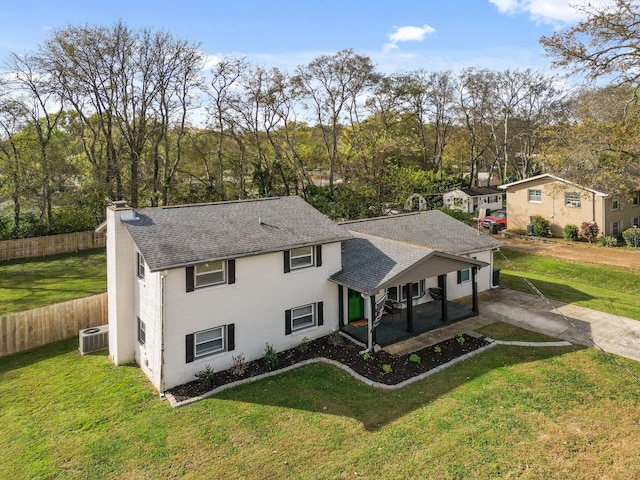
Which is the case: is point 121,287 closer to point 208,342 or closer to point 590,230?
point 208,342

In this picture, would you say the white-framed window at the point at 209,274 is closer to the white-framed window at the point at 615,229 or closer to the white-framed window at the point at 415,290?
the white-framed window at the point at 415,290

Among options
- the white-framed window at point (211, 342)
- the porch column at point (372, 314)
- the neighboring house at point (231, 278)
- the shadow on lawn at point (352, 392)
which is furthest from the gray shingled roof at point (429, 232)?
the white-framed window at point (211, 342)

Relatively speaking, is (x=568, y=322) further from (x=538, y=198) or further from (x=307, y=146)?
(x=307, y=146)

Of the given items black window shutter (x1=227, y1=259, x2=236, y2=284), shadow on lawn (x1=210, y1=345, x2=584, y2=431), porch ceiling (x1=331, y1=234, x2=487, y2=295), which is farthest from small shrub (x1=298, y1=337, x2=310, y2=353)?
black window shutter (x1=227, y1=259, x2=236, y2=284)

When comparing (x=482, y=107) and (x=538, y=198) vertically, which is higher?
(x=482, y=107)

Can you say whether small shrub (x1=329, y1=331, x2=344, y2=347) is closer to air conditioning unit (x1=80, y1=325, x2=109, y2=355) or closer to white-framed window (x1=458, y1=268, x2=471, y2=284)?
white-framed window (x1=458, y1=268, x2=471, y2=284)

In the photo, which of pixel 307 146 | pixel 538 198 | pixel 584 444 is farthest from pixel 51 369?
pixel 307 146
